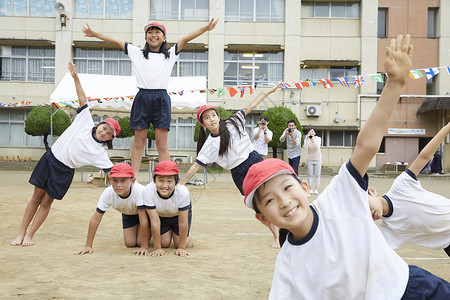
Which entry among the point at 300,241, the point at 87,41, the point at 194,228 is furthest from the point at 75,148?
the point at 87,41

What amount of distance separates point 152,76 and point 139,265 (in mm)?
2481

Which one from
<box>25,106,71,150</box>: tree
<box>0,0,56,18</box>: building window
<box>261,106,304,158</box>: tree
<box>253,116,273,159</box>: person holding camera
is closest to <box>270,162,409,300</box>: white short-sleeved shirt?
<box>253,116,273,159</box>: person holding camera

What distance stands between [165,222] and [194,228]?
1.25 m

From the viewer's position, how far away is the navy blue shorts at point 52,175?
4.93 meters

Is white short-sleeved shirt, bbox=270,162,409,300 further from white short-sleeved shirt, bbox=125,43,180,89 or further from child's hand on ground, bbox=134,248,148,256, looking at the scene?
white short-sleeved shirt, bbox=125,43,180,89

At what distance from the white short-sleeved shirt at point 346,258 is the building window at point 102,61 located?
21.8 m

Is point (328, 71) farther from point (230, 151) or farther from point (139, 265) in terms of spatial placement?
point (139, 265)

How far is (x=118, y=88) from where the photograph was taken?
13414 mm

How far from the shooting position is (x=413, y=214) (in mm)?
2619

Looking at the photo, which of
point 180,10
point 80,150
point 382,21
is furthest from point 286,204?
point 382,21

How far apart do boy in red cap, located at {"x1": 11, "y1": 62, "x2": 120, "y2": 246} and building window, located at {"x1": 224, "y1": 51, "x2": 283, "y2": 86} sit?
57.6ft

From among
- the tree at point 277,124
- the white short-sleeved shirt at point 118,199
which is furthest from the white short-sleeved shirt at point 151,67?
the tree at point 277,124

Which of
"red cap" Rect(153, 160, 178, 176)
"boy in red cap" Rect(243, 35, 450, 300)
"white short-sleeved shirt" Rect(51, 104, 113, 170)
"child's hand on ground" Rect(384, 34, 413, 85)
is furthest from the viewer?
"white short-sleeved shirt" Rect(51, 104, 113, 170)

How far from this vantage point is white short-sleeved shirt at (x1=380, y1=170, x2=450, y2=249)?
A: 8.57 feet
